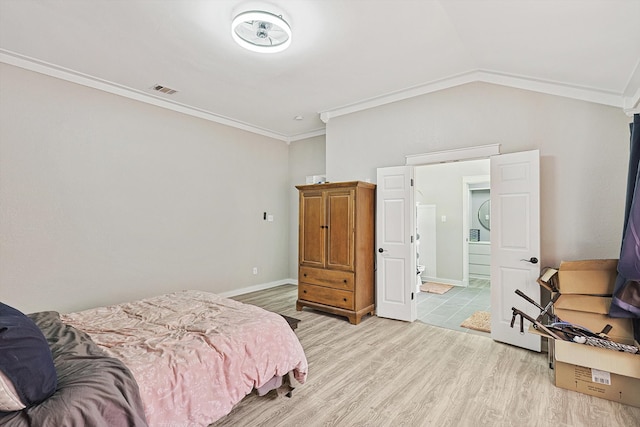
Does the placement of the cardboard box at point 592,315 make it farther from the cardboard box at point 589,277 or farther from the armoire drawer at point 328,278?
the armoire drawer at point 328,278

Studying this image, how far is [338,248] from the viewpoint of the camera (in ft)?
13.8

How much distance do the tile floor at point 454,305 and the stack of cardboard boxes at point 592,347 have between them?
1197 mm

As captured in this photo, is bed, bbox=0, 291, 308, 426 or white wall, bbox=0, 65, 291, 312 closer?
bed, bbox=0, 291, 308, 426

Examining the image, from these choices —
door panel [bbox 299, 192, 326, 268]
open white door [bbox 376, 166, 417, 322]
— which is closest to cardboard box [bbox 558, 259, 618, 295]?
open white door [bbox 376, 166, 417, 322]

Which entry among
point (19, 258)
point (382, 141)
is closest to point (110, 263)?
point (19, 258)

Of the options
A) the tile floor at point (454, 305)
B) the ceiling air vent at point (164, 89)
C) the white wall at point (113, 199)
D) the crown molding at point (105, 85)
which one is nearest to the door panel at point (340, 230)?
the tile floor at point (454, 305)

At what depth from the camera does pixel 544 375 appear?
8.78ft

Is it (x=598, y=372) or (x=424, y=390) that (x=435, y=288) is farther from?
(x=424, y=390)

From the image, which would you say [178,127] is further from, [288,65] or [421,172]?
[421,172]

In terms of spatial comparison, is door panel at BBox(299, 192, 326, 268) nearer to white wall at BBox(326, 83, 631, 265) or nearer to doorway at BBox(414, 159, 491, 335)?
white wall at BBox(326, 83, 631, 265)

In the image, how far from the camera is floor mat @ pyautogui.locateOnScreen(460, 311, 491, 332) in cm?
384

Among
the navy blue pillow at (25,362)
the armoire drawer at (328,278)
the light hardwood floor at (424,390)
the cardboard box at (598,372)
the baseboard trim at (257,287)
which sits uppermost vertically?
the navy blue pillow at (25,362)

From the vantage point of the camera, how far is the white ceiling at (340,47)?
7.77ft

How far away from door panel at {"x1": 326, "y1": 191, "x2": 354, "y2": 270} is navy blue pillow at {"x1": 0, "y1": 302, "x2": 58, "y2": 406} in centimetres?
314
